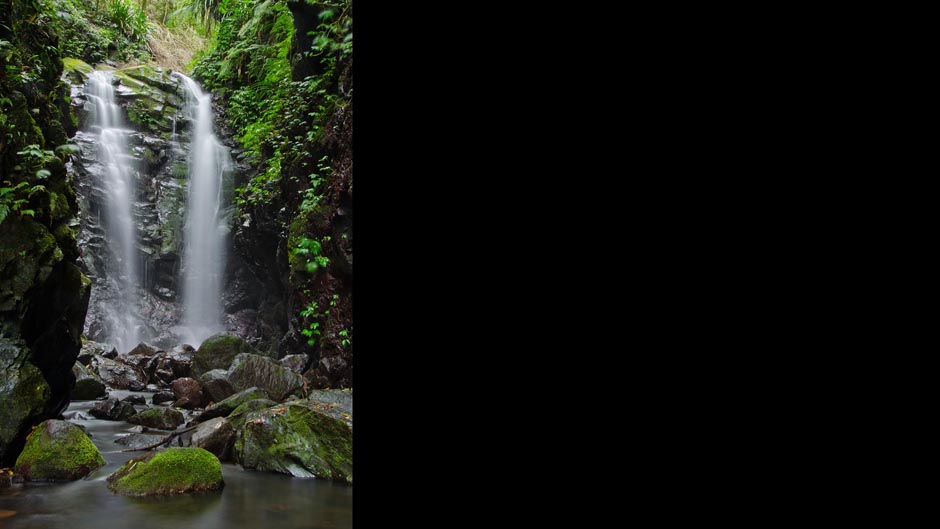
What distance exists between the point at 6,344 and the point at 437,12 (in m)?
7.39

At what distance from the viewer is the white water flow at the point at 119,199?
16.7 m

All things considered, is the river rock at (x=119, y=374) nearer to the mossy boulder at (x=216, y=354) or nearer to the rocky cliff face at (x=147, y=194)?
the mossy boulder at (x=216, y=354)

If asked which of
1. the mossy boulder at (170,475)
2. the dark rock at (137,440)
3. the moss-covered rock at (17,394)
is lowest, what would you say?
the dark rock at (137,440)

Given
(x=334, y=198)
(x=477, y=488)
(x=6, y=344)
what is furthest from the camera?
(x=334, y=198)

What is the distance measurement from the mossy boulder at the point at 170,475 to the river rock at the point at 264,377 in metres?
2.62

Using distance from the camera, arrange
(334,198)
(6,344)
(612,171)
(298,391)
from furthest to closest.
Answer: (334,198)
(298,391)
(6,344)
(612,171)

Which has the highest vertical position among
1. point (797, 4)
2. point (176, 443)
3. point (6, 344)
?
point (797, 4)

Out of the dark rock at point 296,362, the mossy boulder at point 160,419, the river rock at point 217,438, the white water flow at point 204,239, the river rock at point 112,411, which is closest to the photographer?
the river rock at point 217,438

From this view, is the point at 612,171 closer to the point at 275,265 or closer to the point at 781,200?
the point at 781,200

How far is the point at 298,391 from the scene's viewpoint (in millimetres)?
8836

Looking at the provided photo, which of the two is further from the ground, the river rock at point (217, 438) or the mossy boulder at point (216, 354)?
the mossy boulder at point (216, 354)

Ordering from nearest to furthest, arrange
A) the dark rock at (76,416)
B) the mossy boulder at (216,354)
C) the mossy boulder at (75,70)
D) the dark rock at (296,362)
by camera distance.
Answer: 1. the dark rock at (76,416)
2. the dark rock at (296,362)
3. the mossy boulder at (216,354)
4. the mossy boulder at (75,70)

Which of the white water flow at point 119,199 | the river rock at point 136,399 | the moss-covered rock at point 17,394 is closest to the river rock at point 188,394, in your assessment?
the river rock at point 136,399

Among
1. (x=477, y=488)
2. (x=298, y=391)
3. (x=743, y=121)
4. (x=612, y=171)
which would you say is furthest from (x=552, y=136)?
(x=298, y=391)
